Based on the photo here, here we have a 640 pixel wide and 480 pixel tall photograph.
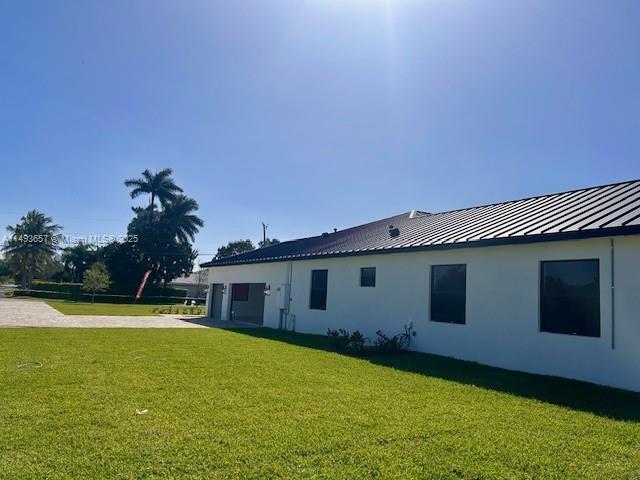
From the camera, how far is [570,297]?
28.8 feet

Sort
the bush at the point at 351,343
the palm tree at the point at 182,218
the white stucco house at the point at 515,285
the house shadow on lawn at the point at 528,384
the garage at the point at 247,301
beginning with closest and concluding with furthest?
the house shadow on lawn at the point at 528,384 < the white stucco house at the point at 515,285 < the bush at the point at 351,343 < the garage at the point at 247,301 < the palm tree at the point at 182,218

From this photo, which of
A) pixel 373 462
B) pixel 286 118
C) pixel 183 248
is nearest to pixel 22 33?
pixel 286 118

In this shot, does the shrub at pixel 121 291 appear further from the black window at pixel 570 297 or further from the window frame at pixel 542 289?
the black window at pixel 570 297

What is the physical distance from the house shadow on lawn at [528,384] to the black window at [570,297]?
105cm

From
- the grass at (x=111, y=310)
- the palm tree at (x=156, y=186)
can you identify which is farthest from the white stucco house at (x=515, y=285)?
Result: the palm tree at (x=156, y=186)

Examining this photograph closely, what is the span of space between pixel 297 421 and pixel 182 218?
151 ft

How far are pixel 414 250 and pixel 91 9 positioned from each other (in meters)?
10.0

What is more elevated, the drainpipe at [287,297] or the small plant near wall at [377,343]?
the drainpipe at [287,297]

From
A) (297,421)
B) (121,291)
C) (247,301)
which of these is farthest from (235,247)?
(297,421)

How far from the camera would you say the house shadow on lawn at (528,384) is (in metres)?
6.49

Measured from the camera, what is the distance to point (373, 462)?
12.8ft

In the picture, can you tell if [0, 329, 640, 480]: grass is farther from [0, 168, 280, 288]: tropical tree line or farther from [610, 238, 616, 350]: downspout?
[0, 168, 280, 288]: tropical tree line

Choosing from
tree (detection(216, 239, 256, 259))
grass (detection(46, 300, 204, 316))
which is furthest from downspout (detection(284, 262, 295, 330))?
tree (detection(216, 239, 256, 259))

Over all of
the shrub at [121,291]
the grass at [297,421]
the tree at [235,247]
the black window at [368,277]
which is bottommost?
the grass at [297,421]
